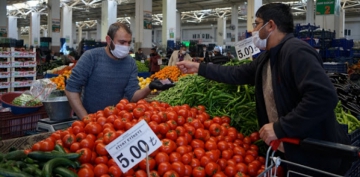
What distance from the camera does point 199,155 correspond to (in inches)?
87.1

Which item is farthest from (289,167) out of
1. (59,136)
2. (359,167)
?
(59,136)

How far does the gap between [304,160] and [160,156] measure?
860 mm

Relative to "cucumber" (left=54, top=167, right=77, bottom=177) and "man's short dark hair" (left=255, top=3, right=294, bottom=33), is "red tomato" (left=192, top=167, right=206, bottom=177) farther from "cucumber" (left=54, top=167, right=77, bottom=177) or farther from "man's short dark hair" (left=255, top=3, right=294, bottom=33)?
"man's short dark hair" (left=255, top=3, right=294, bottom=33)

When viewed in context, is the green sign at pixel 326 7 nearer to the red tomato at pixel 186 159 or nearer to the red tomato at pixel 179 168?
the red tomato at pixel 186 159

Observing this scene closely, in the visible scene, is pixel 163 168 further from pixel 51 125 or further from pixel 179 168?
pixel 51 125

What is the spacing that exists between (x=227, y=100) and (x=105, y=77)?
124cm

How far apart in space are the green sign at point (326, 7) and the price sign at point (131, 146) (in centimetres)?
1293

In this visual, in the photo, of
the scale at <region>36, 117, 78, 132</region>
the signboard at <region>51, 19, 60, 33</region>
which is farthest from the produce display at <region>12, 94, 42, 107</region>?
the signboard at <region>51, 19, 60, 33</region>

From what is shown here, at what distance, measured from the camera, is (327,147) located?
1.82m

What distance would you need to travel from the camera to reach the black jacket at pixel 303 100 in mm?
1868

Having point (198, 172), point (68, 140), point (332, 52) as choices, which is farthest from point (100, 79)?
point (332, 52)

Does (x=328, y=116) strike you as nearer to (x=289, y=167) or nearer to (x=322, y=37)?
(x=289, y=167)

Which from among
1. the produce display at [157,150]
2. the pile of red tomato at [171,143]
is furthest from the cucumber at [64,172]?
the pile of red tomato at [171,143]

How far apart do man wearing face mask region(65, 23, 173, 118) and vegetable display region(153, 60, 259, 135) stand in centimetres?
36
